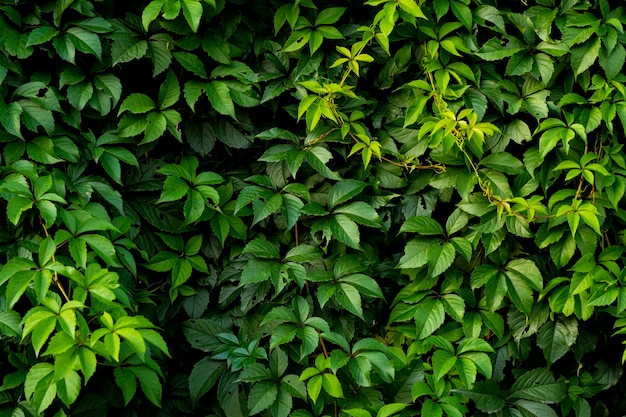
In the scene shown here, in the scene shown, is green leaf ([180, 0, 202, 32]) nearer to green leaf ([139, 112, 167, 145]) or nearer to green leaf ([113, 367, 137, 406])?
green leaf ([139, 112, 167, 145])

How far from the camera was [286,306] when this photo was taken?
262 centimetres

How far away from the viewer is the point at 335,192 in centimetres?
260

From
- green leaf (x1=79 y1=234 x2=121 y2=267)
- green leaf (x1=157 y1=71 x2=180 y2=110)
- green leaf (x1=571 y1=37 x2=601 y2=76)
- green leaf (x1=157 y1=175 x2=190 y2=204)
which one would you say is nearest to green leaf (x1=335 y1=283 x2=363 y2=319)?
green leaf (x1=157 y1=175 x2=190 y2=204)

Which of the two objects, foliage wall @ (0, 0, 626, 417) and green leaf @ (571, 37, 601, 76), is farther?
green leaf @ (571, 37, 601, 76)

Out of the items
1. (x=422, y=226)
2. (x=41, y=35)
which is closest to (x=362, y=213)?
(x=422, y=226)

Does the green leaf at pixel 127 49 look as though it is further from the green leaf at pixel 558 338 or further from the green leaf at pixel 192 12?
the green leaf at pixel 558 338

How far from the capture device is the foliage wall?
8.09 ft

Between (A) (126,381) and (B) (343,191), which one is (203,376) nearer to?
(A) (126,381)

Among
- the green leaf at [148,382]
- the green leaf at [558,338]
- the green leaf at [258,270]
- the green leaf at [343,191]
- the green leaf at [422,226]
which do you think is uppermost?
the green leaf at [343,191]

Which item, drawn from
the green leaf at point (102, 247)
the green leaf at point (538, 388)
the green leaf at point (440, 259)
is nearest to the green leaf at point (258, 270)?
the green leaf at point (102, 247)

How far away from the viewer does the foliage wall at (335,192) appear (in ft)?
8.09

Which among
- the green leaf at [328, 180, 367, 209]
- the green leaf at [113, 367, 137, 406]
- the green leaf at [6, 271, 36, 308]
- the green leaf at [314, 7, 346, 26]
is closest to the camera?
the green leaf at [6, 271, 36, 308]

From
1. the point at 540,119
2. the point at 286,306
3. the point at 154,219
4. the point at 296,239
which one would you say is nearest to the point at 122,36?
the point at 154,219

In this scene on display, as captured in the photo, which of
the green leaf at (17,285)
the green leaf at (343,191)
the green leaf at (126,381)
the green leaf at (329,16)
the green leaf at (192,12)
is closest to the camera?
the green leaf at (17,285)
